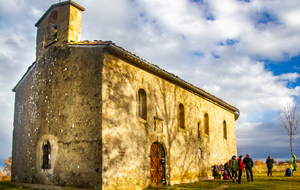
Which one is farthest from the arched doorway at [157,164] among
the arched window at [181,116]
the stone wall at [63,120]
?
the stone wall at [63,120]

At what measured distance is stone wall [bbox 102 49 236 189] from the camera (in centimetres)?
1042

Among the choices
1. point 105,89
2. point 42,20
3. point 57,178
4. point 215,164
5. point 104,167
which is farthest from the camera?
point 215,164

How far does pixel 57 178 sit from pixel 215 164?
1120 cm

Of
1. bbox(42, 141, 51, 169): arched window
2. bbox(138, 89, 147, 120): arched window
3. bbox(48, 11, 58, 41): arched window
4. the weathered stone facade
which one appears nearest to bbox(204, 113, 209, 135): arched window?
the weathered stone facade

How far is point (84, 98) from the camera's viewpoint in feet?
36.0

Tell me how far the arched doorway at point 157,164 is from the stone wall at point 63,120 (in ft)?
11.3

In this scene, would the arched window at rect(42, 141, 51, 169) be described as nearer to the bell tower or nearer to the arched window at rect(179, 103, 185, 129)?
the bell tower

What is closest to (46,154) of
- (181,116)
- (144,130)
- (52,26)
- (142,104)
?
(144,130)

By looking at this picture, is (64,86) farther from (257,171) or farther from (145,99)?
(257,171)

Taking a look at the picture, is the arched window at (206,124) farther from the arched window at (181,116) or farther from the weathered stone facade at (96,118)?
the arched window at (181,116)

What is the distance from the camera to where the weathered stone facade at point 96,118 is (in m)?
10.4

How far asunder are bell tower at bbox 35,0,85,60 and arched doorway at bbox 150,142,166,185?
6.67 meters

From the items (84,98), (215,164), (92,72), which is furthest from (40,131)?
(215,164)

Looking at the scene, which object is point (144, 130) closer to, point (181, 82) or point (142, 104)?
point (142, 104)
